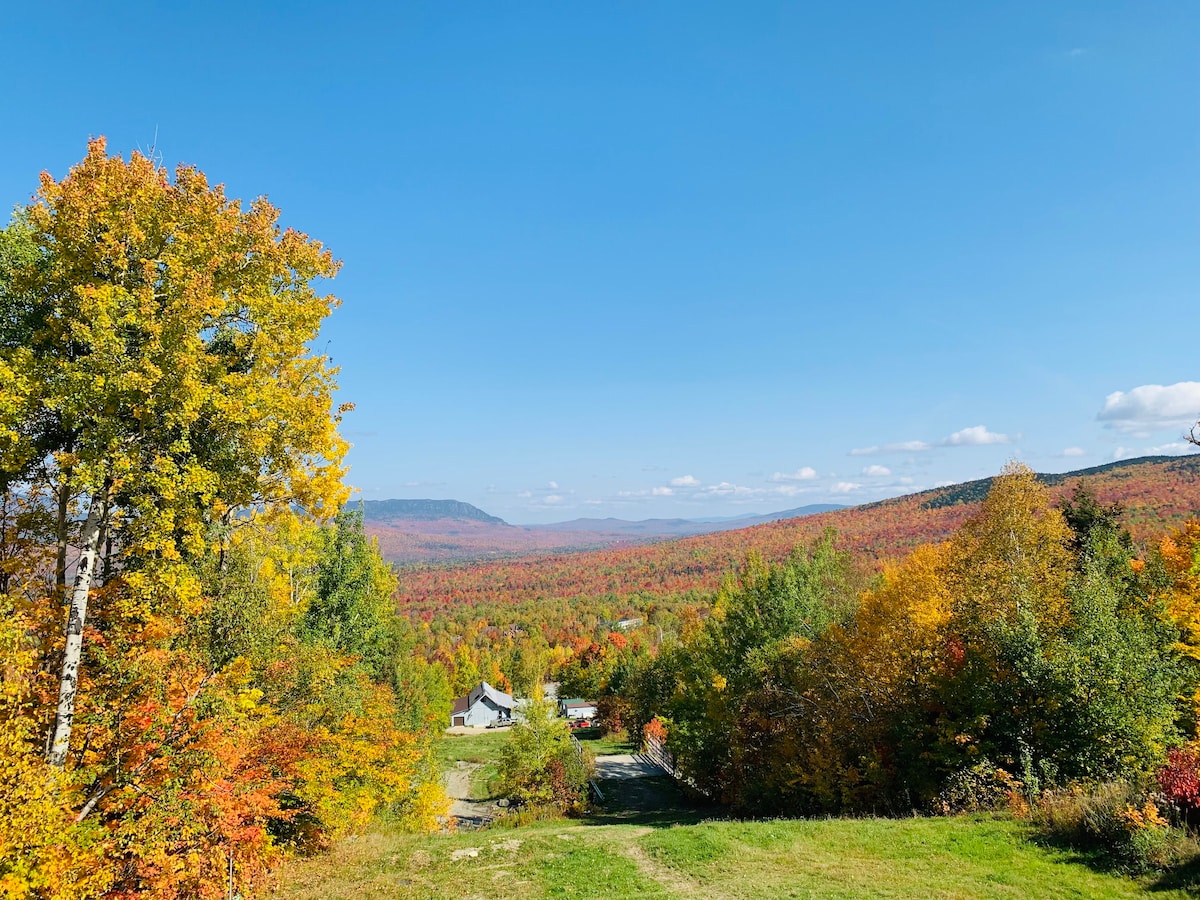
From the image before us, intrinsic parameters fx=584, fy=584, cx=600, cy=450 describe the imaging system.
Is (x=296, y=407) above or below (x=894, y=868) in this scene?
above

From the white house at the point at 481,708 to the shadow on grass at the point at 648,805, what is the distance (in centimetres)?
5079

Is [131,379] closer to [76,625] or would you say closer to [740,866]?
[76,625]

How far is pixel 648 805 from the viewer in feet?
128

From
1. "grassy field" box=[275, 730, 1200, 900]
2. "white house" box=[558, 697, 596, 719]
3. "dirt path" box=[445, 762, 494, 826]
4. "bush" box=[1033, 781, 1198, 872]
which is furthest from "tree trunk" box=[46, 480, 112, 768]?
"white house" box=[558, 697, 596, 719]

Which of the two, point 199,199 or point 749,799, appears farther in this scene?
point 749,799

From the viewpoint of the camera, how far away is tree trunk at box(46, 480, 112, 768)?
9.52 m

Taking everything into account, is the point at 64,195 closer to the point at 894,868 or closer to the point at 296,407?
the point at 296,407

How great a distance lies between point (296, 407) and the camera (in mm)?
12375

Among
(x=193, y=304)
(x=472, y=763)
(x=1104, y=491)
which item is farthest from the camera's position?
A: (x=1104, y=491)

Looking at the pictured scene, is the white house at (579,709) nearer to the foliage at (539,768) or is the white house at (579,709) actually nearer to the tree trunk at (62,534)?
the foliage at (539,768)

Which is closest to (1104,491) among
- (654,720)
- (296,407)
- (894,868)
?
(654,720)

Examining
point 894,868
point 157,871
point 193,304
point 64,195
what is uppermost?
point 64,195

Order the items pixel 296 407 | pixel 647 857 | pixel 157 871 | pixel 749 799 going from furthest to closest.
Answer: pixel 749 799 → pixel 647 857 → pixel 296 407 → pixel 157 871

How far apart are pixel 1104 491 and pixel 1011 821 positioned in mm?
148064
